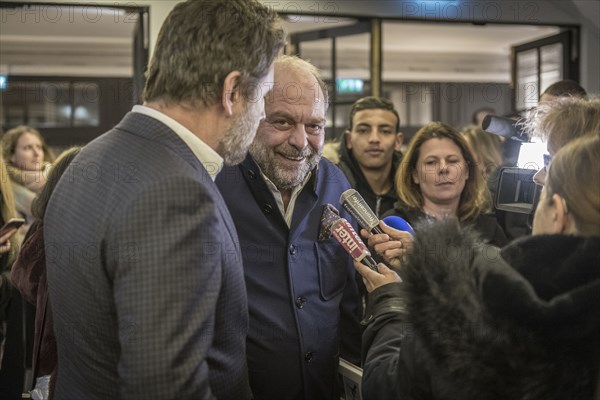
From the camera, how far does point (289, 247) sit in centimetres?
159

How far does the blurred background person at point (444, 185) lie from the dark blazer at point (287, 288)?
85cm

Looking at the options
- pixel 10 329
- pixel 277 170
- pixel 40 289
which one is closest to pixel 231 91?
pixel 277 170

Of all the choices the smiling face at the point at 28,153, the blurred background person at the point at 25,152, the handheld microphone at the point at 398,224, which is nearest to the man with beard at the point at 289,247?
the handheld microphone at the point at 398,224

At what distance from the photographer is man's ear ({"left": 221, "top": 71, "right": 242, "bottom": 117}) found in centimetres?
111

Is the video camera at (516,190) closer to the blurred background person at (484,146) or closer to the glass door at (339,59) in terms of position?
the glass door at (339,59)

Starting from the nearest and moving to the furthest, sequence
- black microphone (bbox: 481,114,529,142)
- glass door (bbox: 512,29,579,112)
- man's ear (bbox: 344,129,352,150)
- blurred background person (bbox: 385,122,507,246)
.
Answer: black microphone (bbox: 481,114,529,142), blurred background person (bbox: 385,122,507,246), man's ear (bbox: 344,129,352,150), glass door (bbox: 512,29,579,112)

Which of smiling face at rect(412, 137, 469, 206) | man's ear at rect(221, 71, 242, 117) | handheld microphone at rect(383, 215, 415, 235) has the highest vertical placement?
man's ear at rect(221, 71, 242, 117)

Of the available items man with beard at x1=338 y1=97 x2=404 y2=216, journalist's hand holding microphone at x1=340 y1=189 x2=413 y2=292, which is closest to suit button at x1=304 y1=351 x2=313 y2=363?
journalist's hand holding microphone at x1=340 y1=189 x2=413 y2=292

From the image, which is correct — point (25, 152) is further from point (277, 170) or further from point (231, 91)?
point (231, 91)

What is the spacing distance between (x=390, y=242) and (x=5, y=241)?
189 cm

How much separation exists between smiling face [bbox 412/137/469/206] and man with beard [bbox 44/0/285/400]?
140 centimetres

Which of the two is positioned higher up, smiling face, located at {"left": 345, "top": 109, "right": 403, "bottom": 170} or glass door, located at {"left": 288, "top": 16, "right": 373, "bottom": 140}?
glass door, located at {"left": 288, "top": 16, "right": 373, "bottom": 140}

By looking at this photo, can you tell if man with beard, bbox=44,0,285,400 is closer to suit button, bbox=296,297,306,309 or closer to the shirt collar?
the shirt collar

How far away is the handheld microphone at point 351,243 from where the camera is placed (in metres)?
1.51
